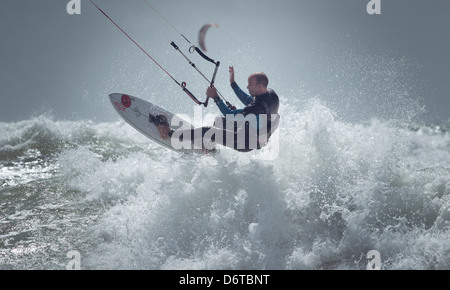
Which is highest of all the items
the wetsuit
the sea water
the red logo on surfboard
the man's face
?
the red logo on surfboard

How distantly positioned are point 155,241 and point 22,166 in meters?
7.46

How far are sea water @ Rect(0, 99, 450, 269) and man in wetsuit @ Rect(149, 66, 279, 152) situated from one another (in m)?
0.37

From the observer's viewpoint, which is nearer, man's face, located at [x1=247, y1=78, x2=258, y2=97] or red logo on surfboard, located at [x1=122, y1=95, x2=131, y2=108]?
man's face, located at [x1=247, y1=78, x2=258, y2=97]

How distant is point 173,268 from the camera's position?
3572mm

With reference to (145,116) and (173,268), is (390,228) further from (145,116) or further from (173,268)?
(145,116)

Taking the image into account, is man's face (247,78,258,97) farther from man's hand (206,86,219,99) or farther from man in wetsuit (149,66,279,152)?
man's hand (206,86,219,99)

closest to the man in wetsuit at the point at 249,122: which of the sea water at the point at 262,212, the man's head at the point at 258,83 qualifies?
the man's head at the point at 258,83

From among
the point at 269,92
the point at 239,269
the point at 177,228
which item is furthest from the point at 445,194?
the point at 177,228

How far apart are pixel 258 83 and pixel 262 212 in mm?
2201

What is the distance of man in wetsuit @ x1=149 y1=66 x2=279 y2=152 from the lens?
16.3 feet

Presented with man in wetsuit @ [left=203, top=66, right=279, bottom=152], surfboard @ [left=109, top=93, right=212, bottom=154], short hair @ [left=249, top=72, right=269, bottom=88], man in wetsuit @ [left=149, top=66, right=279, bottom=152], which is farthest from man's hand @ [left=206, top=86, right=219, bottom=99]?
surfboard @ [left=109, top=93, right=212, bottom=154]

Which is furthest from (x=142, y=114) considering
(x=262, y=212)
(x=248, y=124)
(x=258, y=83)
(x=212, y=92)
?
(x=262, y=212)

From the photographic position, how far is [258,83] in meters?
5.03

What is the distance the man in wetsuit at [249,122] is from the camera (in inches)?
195
